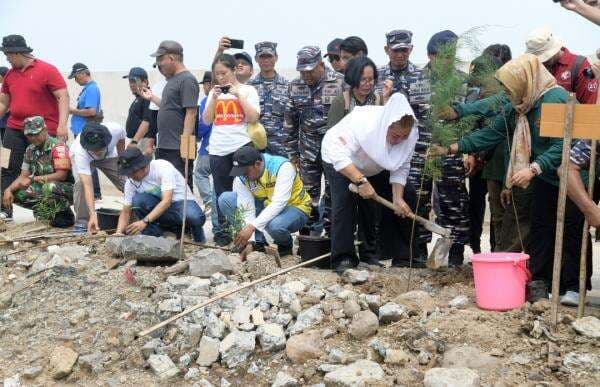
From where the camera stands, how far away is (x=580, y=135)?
4.66m

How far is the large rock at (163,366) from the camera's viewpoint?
498 centimetres

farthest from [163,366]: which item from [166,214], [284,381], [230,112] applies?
[230,112]

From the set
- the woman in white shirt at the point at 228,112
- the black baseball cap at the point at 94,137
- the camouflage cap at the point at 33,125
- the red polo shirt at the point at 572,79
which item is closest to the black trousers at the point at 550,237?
the red polo shirt at the point at 572,79

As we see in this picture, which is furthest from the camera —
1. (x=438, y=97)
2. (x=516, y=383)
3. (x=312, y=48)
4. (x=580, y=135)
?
(x=312, y=48)

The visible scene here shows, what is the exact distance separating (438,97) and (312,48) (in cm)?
185

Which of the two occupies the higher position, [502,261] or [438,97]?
[438,97]

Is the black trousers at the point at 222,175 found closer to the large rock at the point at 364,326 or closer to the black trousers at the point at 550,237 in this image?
the large rock at the point at 364,326

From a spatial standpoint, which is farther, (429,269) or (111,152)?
(111,152)

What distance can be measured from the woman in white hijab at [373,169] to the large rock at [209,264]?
820 millimetres

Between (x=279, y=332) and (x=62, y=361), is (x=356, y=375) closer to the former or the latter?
(x=279, y=332)

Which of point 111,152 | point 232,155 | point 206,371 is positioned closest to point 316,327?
point 206,371

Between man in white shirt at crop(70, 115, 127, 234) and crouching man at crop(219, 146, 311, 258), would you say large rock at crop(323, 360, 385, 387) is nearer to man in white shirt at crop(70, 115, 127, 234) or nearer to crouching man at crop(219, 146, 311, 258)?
crouching man at crop(219, 146, 311, 258)

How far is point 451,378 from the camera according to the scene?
422 centimetres

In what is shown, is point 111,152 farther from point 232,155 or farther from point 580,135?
point 580,135
